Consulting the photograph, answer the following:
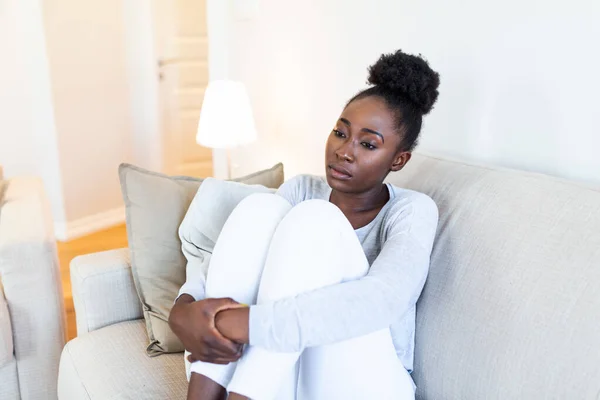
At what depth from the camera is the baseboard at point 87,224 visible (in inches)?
124

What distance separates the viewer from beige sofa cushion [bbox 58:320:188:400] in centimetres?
121

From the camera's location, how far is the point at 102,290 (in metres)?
1.46

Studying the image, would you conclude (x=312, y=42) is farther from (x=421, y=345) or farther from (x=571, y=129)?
(x=421, y=345)

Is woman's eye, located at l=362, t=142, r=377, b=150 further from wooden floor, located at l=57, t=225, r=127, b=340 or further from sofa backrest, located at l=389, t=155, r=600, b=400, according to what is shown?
wooden floor, located at l=57, t=225, r=127, b=340

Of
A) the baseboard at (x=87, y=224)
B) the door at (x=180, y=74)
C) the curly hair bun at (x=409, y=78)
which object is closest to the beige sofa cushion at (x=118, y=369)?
the curly hair bun at (x=409, y=78)

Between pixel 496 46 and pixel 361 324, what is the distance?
2.65 ft

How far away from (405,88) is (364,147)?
15 centimetres

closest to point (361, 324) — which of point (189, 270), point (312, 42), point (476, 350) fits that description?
point (476, 350)

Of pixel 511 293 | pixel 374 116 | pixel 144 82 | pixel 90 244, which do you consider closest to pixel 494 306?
pixel 511 293

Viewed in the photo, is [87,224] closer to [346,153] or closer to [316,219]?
[346,153]

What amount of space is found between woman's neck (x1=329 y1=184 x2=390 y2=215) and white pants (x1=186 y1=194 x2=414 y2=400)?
0.23 meters

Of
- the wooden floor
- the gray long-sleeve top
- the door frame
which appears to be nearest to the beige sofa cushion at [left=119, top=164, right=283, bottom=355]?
the gray long-sleeve top

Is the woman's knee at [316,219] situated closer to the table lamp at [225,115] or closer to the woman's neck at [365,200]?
the woman's neck at [365,200]

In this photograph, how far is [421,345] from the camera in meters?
1.14
